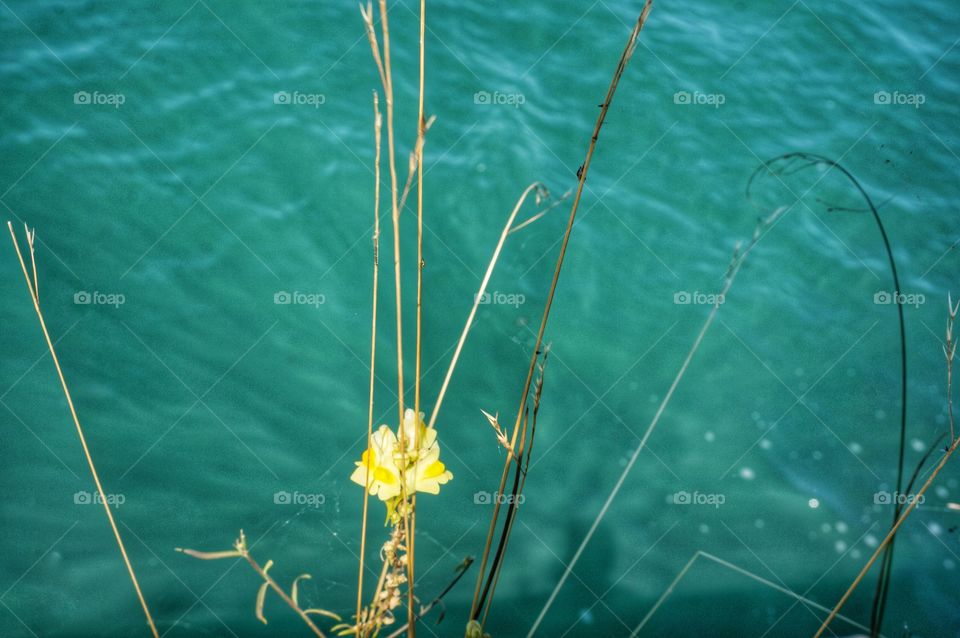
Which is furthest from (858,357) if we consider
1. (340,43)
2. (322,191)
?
(340,43)

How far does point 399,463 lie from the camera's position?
117 cm

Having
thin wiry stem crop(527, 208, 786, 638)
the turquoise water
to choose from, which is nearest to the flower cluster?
thin wiry stem crop(527, 208, 786, 638)

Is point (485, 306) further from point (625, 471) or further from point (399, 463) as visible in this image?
point (399, 463)

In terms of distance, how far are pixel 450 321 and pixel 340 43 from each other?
1.51 metres

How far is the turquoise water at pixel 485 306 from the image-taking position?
239cm

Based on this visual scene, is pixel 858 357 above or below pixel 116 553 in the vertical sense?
above

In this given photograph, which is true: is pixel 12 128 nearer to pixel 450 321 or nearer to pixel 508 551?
pixel 450 321

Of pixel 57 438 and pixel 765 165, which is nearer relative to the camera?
pixel 57 438

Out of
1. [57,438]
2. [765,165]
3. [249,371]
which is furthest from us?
[765,165]

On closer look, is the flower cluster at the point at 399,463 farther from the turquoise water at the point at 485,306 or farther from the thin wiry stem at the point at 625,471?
the turquoise water at the point at 485,306

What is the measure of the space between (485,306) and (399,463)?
1.85 meters

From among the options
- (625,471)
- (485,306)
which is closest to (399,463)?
(625,471)

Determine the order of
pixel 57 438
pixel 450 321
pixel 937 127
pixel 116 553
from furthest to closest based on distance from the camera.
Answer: pixel 937 127, pixel 450 321, pixel 57 438, pixel 116 553

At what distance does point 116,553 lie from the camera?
7.48ft
